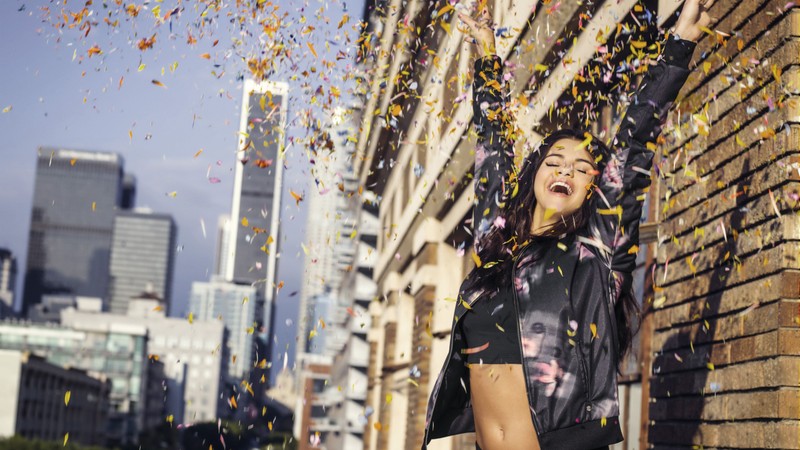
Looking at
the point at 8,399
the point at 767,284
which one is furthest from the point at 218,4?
the point at 8,399

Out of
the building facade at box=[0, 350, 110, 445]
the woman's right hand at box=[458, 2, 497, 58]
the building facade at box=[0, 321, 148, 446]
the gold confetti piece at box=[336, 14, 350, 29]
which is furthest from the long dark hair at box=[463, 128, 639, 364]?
the building facade at box=[0, 321, 148, 446]

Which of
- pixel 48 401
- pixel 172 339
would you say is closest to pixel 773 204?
pixel 48 401

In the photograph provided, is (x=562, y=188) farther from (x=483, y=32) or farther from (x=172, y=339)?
(x=172, y=339)

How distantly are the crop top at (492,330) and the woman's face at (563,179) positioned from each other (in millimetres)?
352

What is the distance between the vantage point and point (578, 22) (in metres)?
7.29

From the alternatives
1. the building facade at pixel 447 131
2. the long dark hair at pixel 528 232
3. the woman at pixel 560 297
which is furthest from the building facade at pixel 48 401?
the woman at pixel 560 297

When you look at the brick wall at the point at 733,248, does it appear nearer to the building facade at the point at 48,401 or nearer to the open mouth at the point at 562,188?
the open mouth at the point at 562,188

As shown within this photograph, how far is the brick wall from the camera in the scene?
401cm

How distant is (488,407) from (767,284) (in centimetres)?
141

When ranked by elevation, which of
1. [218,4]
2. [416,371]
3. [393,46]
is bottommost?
[416,371]

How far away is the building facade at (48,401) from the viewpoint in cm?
11494

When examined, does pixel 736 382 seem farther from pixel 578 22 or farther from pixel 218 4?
pixel 218 4

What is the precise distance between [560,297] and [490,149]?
4.16ft

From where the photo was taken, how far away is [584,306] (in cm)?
334
